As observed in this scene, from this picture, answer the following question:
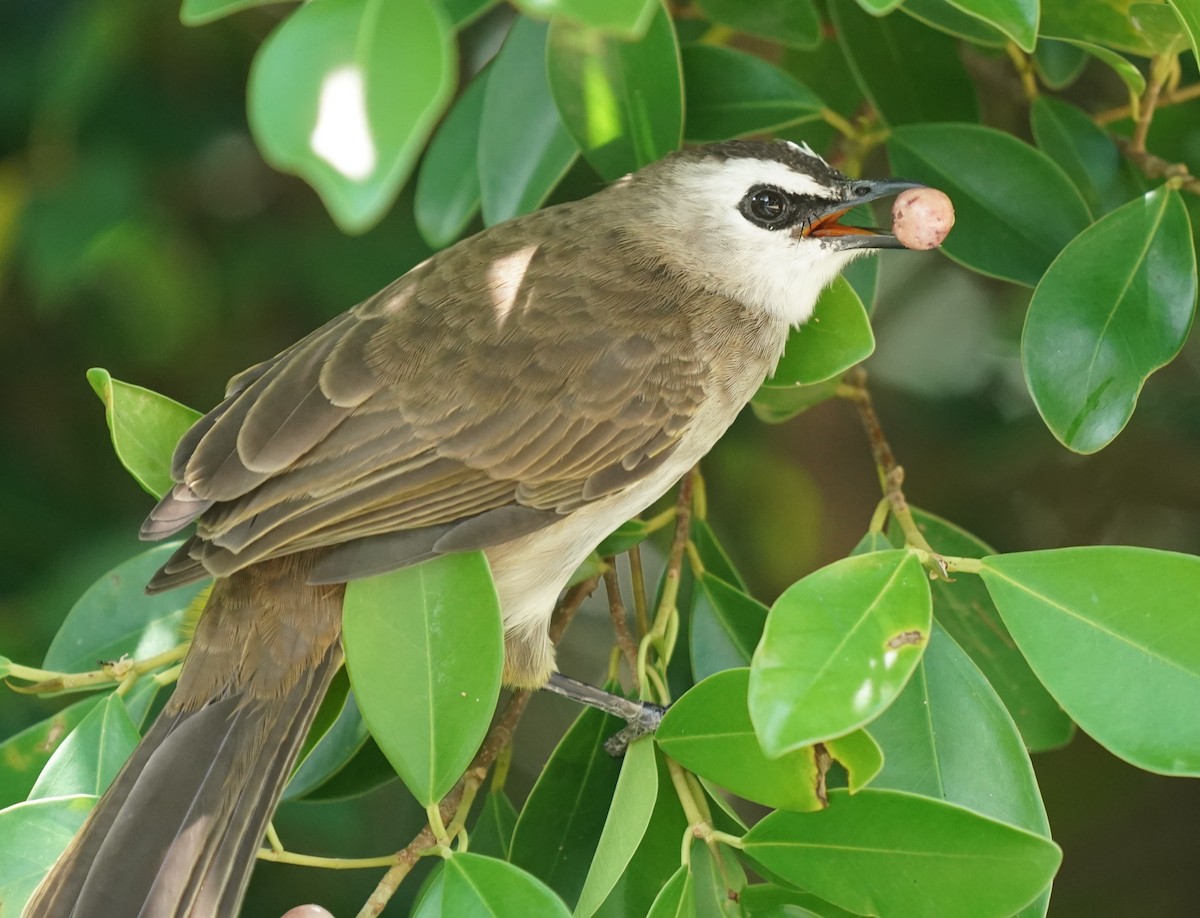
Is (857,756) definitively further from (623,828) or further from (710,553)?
(710,553)

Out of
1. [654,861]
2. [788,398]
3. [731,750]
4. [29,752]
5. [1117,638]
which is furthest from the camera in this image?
[788,398]

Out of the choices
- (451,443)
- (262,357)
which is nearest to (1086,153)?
(451,443)

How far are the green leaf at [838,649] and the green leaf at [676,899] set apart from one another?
1.19 ft

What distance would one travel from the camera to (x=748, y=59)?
8.96 ft

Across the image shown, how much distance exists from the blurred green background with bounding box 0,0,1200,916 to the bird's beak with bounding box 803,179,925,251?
84 cm

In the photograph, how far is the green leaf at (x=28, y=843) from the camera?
2.03 meters

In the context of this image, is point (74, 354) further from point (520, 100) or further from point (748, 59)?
point (748, 59)

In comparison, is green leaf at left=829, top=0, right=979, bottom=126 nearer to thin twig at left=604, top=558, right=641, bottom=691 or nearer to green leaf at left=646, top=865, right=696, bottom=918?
thin twig at left=604, top=558, right=641, bottom=691

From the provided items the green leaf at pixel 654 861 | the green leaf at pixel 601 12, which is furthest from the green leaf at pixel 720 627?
the green leaf at pixel 601 12

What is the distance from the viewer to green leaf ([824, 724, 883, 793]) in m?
1.77

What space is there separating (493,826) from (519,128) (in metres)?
1.33

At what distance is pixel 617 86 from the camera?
2.64 m

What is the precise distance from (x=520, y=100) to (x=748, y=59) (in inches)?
18.3

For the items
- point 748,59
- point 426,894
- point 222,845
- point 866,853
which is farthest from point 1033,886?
point 748,59
